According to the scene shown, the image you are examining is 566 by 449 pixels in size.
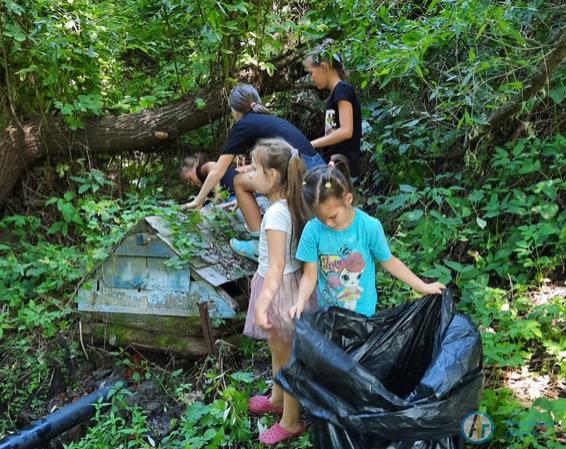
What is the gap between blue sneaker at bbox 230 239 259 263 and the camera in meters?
3.93

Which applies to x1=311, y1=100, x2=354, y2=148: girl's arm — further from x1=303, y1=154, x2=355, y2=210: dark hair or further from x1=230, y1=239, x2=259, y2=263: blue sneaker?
x1=303, y1=154, x2=355, y2=210: dark hair

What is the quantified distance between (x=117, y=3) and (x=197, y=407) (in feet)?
17.0

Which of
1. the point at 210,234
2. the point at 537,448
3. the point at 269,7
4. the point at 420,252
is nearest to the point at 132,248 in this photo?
the point at 210,234

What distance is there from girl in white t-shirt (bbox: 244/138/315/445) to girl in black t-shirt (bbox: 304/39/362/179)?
1.25 meters

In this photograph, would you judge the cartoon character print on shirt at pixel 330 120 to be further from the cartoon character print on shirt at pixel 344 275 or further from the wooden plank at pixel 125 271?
the cartoon character print on shirt at pixel 344 275

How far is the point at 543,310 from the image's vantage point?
3.09 m

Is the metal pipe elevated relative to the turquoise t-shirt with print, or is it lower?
lower

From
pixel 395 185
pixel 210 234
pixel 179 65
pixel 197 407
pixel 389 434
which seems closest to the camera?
pixel 389 434

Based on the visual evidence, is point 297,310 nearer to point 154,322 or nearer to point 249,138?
point 249,138

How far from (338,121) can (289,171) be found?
4.91ft

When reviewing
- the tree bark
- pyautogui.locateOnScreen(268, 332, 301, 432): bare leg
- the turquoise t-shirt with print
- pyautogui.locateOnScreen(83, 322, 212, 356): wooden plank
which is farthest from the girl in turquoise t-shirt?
the tree bark

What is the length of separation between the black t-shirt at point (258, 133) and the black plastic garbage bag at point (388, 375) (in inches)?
62.3

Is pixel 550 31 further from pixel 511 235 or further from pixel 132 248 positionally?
pixel 132 248

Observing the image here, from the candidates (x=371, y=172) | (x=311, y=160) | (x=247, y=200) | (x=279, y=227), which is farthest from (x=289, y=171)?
(x=371, y=172)
